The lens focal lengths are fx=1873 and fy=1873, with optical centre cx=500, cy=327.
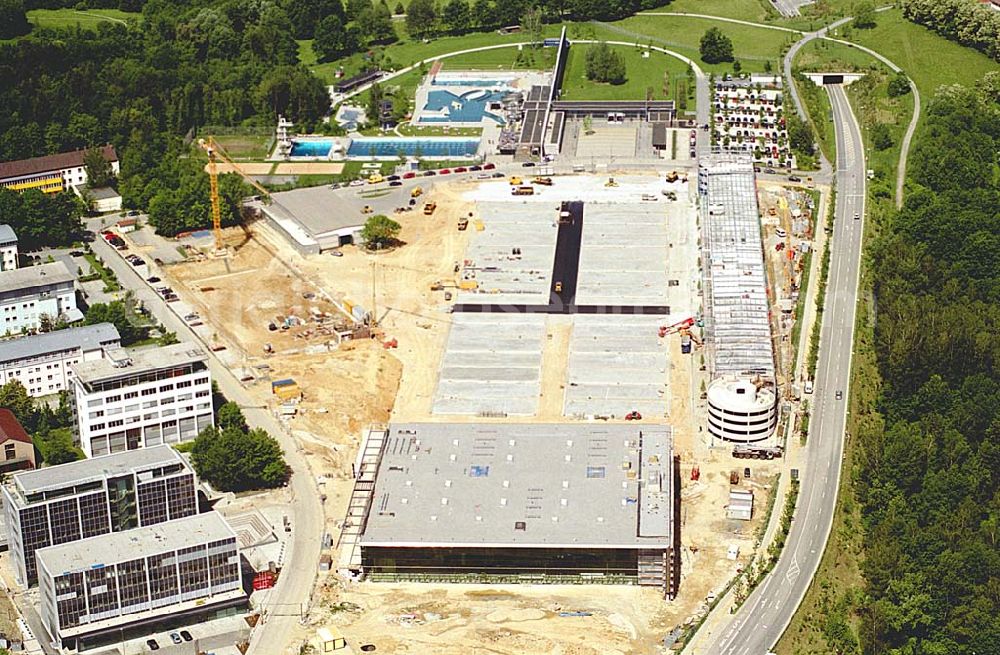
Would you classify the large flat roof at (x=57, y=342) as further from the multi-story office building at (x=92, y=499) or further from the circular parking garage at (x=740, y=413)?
the circular parking garage at (x=740, y=413)

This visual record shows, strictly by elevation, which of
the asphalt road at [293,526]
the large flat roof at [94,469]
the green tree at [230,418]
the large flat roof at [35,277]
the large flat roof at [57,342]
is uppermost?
the large flat roof at [94,469]

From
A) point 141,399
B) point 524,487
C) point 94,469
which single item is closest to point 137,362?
point 141,399

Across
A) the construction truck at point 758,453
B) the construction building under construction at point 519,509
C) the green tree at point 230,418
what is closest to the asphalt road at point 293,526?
the green tree at point 230,418

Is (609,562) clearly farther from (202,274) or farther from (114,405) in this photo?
(202,274)

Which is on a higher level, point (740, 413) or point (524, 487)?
point (524, 487)

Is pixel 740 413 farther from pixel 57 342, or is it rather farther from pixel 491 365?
pixel 57 342

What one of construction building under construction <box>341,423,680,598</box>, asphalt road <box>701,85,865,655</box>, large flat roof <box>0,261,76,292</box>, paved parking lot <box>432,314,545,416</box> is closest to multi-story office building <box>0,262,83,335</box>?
large flat roof <box>0,261,76,292</box>
